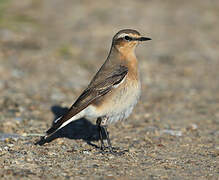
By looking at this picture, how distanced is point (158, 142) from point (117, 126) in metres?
Result: 1.24

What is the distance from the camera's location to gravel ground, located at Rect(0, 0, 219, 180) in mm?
6230

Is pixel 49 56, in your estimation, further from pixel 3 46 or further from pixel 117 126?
pixel 117 126

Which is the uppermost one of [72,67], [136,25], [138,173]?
[136,25]

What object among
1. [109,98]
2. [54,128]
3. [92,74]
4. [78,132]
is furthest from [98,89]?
[92,74]

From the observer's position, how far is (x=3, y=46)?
1239cm

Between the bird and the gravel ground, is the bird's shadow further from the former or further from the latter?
the bird

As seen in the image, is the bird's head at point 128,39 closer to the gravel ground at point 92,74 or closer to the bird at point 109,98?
the bird at point 109,98

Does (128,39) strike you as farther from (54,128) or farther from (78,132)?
(54,128)

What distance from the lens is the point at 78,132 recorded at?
819 cm

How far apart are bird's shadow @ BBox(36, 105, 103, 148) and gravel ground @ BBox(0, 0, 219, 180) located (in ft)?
0.07

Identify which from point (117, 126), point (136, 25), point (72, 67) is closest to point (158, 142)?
point (117, 126)

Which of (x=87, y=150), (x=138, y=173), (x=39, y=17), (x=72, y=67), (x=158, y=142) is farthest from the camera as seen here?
(x=39, y=17)

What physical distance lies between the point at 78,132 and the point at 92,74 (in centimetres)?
395

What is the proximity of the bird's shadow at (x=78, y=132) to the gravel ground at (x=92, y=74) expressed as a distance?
21 mm
